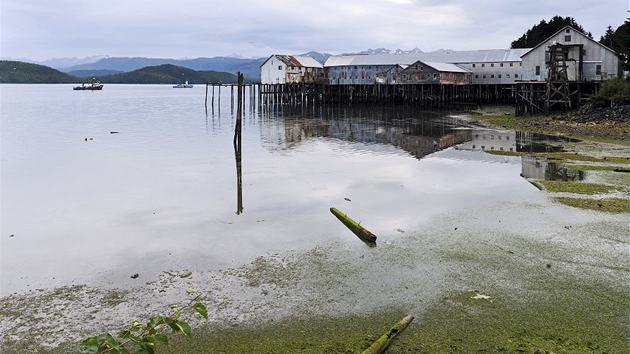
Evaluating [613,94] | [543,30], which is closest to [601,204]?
[613,94]

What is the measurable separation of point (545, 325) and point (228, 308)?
4931mm

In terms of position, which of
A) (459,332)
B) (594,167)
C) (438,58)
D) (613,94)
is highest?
(438,58)

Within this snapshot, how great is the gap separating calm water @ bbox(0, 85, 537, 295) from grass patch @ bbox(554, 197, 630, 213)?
1564mm

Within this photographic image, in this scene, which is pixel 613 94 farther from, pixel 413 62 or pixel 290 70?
pixel 290 70

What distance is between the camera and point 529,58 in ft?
186

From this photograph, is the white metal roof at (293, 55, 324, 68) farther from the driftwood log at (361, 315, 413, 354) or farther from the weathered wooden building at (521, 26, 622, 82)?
the driftwood log at (361, 315, 413, 354)

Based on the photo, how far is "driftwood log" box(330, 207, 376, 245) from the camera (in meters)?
12.8

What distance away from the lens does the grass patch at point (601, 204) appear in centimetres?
1489

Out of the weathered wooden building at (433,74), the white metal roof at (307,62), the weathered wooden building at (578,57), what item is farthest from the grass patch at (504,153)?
the white metal roof at (307,62)

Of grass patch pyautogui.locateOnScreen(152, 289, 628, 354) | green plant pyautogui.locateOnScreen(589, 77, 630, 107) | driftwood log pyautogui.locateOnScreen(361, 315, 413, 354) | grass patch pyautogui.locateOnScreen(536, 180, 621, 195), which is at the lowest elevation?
grass patch pyautogui.locateOnScreen(152, 289, 628, 354)

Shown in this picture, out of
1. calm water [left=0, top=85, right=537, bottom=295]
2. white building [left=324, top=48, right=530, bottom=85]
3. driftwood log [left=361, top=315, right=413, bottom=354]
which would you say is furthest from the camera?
white building [left=324, top=48, right=530, bottom=85]

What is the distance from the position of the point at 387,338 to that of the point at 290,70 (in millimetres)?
79573

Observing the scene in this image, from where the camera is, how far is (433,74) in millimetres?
71312

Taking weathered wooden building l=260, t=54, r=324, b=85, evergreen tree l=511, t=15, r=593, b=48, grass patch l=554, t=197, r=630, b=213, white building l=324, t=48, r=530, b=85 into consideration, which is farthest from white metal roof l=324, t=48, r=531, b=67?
grass patch l=554, t=197, r=630, b=213
